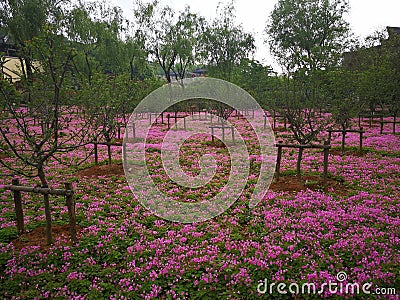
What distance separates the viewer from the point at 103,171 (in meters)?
11.1

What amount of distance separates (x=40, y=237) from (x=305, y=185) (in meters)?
7.03

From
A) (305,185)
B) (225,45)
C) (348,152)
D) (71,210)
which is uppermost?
(225,45)

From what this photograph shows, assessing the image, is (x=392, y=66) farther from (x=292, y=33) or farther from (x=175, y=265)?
(x=292, y=33)

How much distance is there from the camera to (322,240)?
5.66 m

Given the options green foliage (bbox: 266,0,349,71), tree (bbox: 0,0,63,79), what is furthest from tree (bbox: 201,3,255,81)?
tree (bbox: 0,0,63,79)

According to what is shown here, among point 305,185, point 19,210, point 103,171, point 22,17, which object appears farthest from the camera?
point 22,17

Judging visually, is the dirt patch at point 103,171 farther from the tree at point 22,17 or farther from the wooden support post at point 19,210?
the tree at point 22,17

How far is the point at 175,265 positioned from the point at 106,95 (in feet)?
25.3

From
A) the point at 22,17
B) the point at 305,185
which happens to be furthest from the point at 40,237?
the point at 22,17

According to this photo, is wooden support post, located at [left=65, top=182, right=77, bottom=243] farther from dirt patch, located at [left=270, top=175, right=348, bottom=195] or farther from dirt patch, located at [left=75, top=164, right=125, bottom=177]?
dirt patch, located at [left=270, top=175, right=348, bottom=195]

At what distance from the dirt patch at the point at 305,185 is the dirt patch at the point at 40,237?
560cm

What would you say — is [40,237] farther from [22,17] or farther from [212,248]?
[22,17]

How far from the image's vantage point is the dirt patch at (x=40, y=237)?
575 centimetres

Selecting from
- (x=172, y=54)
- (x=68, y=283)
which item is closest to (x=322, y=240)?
(x=68, y=283)
